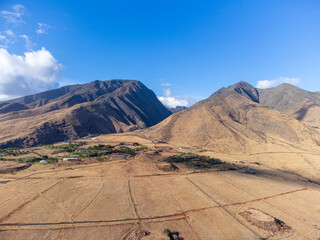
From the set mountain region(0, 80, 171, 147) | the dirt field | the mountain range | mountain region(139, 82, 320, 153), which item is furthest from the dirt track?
mountain region(0, 80, 171, 147)

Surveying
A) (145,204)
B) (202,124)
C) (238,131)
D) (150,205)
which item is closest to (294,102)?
(238,131)

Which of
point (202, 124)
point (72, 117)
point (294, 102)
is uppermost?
point (294, 102)

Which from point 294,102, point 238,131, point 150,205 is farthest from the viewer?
point 294,102

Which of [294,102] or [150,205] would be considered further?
[294,102]

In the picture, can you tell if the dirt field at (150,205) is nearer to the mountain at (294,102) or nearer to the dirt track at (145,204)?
the dirt track at (145,204)

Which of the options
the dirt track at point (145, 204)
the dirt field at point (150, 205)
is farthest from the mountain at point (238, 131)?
the dirt field at point (150, 205)

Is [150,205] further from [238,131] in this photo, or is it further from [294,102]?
[294,102]

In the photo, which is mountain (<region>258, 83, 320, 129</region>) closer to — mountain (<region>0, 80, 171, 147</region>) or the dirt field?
the dirt field
